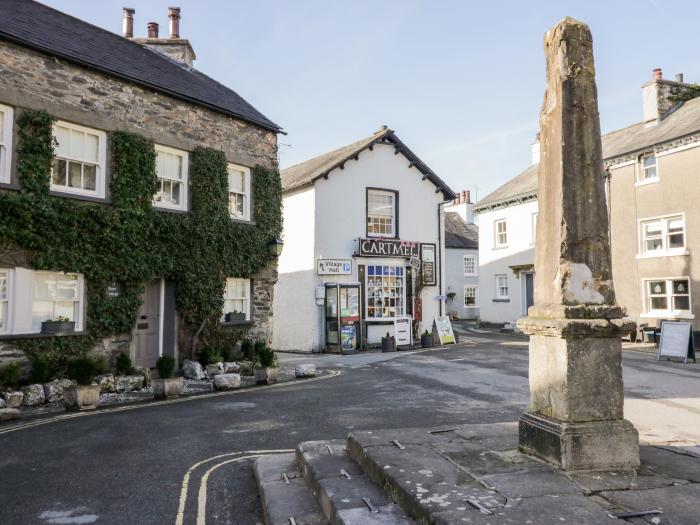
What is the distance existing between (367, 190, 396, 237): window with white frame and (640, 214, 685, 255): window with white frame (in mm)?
9800

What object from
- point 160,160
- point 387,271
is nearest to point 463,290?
point 387,271

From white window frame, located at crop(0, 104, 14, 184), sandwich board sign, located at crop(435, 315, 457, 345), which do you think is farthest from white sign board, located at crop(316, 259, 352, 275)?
white window frame, located at crop(0, 104, 14, 184)

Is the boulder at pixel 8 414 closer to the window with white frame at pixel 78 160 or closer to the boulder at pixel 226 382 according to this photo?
the boulder at pixel 226 382

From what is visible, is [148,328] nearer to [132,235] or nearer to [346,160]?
[132,235]

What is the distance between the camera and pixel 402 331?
18781mm

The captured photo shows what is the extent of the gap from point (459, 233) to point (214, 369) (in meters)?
29.1

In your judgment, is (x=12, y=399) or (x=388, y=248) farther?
(x=388, y=248)

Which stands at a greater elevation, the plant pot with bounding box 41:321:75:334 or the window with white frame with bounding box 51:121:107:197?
the window with white frame with bounding box 51:121:107:197

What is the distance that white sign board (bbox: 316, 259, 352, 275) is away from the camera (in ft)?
60.1

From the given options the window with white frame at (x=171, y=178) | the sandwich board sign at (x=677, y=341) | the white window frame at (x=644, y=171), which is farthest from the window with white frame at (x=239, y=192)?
the white window frame at (x=644, y=171)

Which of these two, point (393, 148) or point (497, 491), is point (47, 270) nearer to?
point (497, 491)

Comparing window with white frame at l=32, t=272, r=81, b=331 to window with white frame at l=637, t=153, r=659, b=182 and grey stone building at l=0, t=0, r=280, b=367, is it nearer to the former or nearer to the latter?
grey stone building at l=0, t=0, r=280, b=367

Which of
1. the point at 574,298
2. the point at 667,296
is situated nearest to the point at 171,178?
the point at 574,298

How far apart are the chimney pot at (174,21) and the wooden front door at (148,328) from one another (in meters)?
8.87
